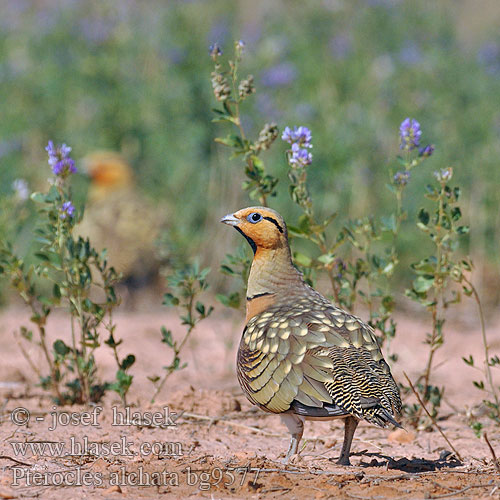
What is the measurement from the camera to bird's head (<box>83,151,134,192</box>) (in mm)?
8953

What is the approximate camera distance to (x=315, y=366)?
3.73 metres

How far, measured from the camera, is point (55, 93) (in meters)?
10.4

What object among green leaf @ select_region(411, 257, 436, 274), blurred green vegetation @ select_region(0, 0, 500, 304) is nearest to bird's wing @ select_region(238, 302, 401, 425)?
green leaf @ select_region(411, 257, 436, 274)

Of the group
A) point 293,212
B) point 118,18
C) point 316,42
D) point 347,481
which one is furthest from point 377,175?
point 347,481

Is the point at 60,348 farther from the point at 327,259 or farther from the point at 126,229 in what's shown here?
the point at 126,229

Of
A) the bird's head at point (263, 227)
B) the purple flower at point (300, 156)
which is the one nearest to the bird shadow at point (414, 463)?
the bird's head at point (263, 227)

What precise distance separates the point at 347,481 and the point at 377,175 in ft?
19.3

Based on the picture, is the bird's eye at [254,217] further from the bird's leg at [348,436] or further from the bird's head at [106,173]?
the bird's head at [106,173]

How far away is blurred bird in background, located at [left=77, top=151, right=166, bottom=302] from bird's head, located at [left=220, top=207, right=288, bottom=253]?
146 inches

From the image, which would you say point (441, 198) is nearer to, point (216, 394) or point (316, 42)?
point (216, 394)

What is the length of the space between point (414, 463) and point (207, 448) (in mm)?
1068

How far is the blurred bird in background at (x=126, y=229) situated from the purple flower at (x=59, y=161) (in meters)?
3.44

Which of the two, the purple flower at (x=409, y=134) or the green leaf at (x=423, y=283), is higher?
the purple flower at (x=409, y=134)

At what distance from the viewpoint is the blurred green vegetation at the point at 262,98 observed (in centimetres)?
872
